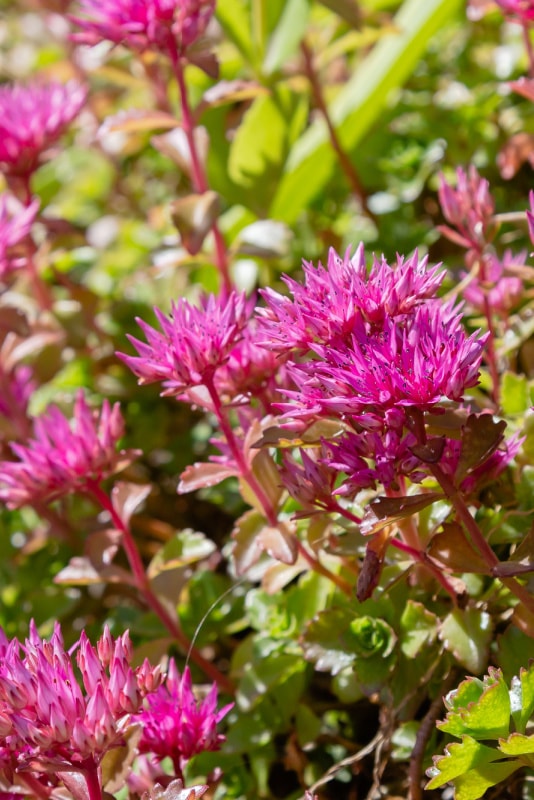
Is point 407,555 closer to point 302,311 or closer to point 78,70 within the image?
point 302,311

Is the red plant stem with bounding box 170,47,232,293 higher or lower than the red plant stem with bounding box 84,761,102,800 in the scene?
higher

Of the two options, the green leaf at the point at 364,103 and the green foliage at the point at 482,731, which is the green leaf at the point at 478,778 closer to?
the green foliage at the point at 482,731

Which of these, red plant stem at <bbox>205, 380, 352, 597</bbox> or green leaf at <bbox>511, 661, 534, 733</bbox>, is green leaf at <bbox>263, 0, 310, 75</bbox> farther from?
green leaf at <bbox>511, 661, 534, 733</bbox>

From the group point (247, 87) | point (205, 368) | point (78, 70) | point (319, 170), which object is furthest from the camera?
point (78, 70)

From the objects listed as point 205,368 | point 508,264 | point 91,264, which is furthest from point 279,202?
point 205,368

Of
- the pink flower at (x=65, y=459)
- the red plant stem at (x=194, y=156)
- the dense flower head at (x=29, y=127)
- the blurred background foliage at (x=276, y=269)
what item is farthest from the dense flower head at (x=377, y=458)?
the dense flower head at (x=29, y=127)

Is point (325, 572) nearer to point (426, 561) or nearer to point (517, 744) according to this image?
point (426, 561)

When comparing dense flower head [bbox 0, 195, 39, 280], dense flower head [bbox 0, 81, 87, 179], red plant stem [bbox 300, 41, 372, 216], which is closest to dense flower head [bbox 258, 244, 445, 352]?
dense flower head [bbox 0, 195, 39, 280]
